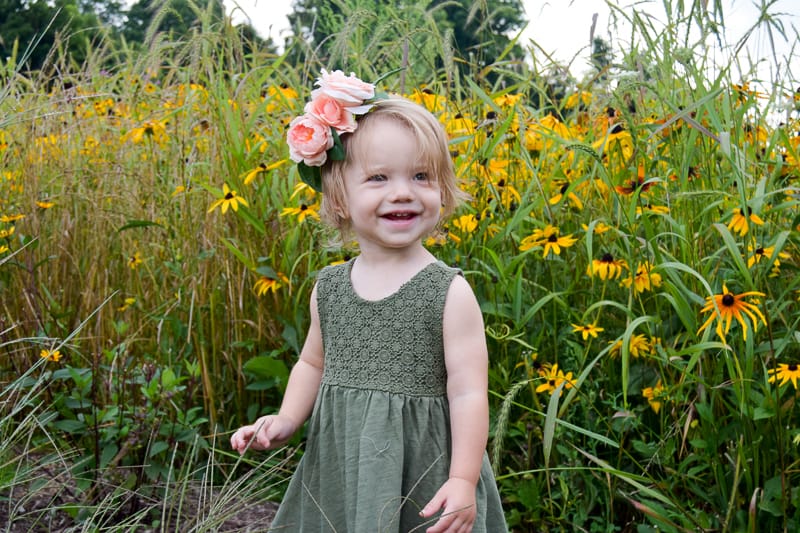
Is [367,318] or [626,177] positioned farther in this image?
[626,177]

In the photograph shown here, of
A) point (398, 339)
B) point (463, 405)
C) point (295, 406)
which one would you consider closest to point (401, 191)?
point (398, 339)

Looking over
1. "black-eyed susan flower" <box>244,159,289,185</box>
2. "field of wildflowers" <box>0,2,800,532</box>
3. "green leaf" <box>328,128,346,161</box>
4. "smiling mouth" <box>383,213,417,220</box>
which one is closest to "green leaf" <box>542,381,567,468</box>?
"field of wildflowers" <box>0,2,800,532</box>

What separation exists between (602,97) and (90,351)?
1713 millimetres

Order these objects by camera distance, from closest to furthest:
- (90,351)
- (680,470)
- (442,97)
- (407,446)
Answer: (407,446) < (680,470) < (90,351) < (442,97)

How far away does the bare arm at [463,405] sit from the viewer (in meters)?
1.39

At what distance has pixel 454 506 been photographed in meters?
1.38

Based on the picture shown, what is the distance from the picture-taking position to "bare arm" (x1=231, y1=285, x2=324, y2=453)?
1.57 meters

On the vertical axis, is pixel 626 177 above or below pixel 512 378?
above

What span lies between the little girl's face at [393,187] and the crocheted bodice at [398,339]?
8 cm

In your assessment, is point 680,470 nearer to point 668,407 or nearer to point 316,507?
point 668,407

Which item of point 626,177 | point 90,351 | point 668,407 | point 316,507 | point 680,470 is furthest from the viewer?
point 90,351

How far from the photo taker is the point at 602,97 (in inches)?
106

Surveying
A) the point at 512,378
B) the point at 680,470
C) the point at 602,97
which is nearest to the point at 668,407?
the point at 680,470

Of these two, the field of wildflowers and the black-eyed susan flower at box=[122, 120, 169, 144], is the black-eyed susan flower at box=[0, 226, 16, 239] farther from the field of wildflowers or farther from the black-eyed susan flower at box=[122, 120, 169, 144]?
the black-eyed susan flower at box=[122, 120, 169, 144]
